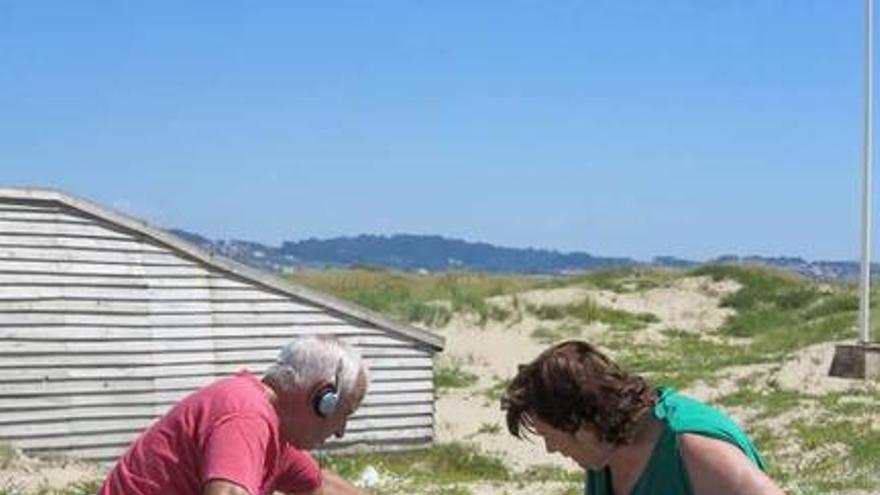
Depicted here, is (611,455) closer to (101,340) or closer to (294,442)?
(294,442)

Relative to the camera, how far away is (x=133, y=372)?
598 inches

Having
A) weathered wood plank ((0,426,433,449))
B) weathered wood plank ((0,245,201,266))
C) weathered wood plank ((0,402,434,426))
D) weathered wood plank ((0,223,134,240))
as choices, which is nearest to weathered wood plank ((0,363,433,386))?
weathered wood plank ((0,402,434,426))

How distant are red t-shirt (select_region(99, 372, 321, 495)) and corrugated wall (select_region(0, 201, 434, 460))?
10931 mm

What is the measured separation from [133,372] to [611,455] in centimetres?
1236

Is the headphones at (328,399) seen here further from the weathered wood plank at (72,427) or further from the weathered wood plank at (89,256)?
the weathered wood plank at (89,256)

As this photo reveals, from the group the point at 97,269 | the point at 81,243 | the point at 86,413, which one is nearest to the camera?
the point at 81,243

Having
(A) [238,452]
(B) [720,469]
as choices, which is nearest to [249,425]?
(A) [238,452]

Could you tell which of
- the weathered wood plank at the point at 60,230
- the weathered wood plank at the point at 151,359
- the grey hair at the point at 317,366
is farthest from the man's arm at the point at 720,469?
the weathered wood plank at the point at 60,230

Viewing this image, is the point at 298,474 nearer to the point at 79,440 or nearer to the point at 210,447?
the point at 210,447

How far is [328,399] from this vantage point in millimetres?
3475

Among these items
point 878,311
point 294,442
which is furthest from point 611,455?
point 878,311

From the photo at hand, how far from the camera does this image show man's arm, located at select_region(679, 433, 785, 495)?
3039 mm

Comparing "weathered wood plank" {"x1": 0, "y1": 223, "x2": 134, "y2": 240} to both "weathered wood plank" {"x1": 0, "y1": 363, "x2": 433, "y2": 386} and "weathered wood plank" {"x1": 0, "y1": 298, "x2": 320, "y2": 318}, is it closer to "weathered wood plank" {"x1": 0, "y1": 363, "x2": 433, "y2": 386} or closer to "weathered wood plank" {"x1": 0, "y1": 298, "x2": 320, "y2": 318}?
"weathered wood plank" {"x1": 0, "y1": 298, "x2": 320, "y2": 318}

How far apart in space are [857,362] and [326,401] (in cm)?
2019
